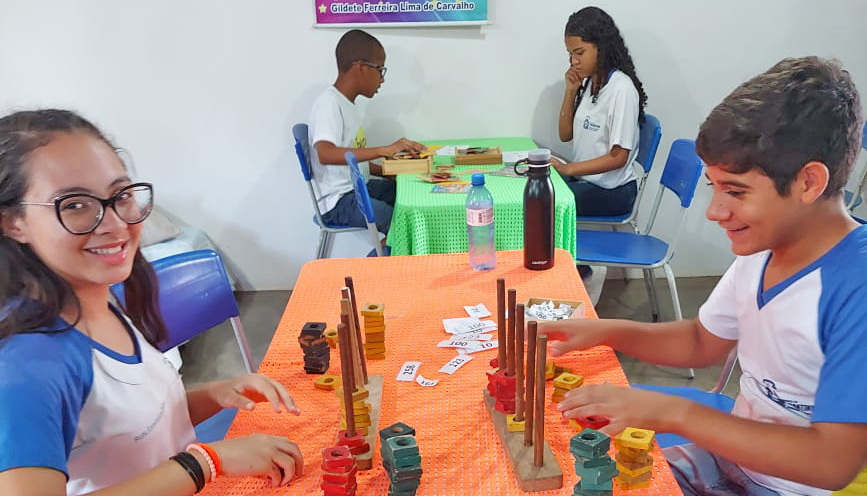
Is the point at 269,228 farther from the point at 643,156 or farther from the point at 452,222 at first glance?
the point at 643,156

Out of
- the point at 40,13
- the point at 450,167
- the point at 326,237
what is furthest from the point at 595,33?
the point at 40,13

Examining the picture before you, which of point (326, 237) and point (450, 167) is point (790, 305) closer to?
point (450, 167)

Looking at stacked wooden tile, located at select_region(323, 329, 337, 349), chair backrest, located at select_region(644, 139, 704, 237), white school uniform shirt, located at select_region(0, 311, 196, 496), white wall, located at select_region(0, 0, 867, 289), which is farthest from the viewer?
white wall, located at select_region(0, 0, 867, 289)

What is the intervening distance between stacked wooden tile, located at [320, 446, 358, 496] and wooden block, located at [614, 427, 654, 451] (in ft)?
1.23

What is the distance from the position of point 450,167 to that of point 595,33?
89 cm

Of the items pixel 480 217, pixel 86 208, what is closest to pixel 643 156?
pixel 480 217

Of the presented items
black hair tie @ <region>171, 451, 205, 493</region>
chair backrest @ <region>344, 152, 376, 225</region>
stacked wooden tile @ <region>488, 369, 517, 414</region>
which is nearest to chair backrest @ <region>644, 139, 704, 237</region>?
chair backrest @ <region>344, 152, 376, 225</region>

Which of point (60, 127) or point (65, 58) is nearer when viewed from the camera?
point (60, 127)

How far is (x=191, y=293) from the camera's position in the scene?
161 centimetres

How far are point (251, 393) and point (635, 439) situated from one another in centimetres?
64

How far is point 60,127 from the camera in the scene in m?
0.95

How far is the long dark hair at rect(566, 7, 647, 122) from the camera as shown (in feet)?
9.51

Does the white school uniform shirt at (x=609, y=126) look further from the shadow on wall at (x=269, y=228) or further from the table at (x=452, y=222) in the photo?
the shadow on wall at (x=269, y=228)

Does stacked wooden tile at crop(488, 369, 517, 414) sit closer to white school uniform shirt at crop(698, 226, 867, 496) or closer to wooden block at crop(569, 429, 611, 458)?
wooden block at crop(569, 429, 611, 458)
